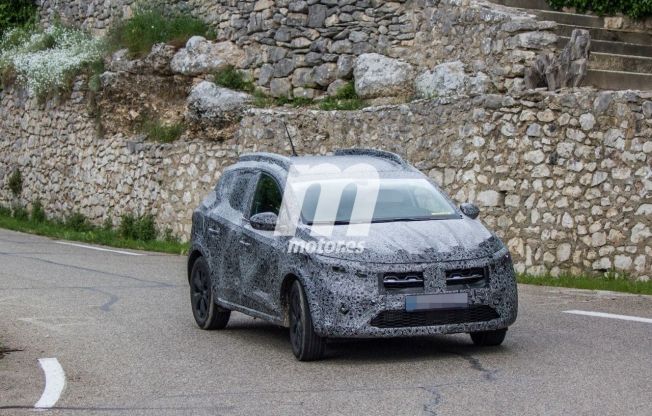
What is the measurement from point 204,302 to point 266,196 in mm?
1581

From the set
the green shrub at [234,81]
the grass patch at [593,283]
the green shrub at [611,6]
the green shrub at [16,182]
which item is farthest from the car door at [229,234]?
the green shrub at [16,182]

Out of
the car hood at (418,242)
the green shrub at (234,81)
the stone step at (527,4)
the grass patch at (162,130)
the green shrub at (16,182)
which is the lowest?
the green shrub at (16,182)

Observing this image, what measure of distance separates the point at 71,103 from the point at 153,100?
3426mm

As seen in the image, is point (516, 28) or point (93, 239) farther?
point (93, 239)

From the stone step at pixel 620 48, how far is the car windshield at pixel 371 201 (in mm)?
10035

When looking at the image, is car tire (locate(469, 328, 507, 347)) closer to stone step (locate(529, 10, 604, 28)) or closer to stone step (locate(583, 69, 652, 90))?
stone step (locate(583, 69, 652, 90))

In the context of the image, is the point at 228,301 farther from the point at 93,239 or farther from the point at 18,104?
the point at 18,104

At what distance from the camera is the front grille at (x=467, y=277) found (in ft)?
32.5

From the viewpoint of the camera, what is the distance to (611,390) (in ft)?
28.1

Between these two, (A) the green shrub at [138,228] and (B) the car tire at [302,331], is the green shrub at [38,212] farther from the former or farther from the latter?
(B) the car tire at [302,331]

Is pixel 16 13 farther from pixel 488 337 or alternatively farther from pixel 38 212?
pixel 488 337

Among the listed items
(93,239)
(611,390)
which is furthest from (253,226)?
(93,239)

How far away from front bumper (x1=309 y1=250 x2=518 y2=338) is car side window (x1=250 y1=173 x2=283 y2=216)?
1601 mm

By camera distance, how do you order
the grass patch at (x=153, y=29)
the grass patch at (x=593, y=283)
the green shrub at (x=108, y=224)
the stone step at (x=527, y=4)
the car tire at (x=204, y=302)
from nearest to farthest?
the car tire at (x=204, y=302) → the grass patch at (x=593, y=283) → the stone step at (x=527, y=4) → the green shrub at (x=108, y=224) → the grass patch at (x=153, y=29)
